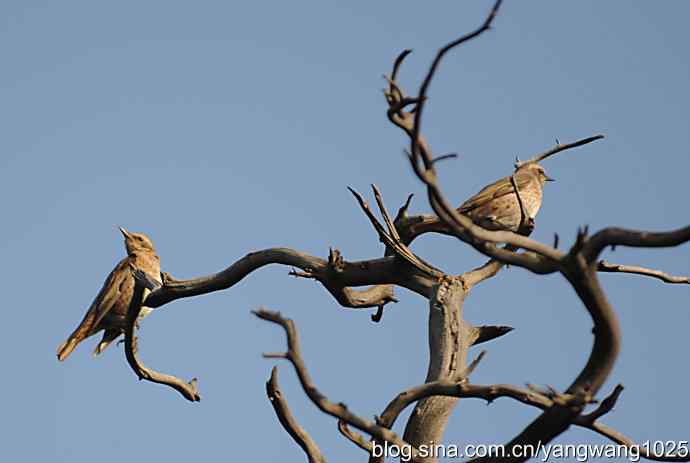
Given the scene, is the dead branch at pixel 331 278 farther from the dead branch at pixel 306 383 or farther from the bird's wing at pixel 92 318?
the bird's wing at pixel 92 318

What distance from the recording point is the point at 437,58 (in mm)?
4375

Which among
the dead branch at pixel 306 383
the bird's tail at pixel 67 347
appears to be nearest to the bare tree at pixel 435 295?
the dead branch at pixel 306 383

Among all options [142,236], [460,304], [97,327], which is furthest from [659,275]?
[142,236]

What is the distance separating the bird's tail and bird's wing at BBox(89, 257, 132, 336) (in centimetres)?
14

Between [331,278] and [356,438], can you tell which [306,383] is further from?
[331,278]

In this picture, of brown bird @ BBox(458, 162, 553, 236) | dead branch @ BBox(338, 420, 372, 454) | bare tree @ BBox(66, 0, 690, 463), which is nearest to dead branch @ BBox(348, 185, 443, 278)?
bare tree @ BBox(66, 0, 690, 463)

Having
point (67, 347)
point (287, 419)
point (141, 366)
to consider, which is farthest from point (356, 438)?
point (67, 347)

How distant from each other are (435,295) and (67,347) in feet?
12.9

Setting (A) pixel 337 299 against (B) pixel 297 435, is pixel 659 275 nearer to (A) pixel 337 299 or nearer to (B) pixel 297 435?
(A) pixel 337 299

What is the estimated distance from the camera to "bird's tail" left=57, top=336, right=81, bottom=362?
29.8 ft

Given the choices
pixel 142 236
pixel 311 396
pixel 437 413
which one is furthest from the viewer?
pixel 142 236

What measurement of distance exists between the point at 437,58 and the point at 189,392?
3.38 m

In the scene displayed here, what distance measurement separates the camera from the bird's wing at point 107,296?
30.4ft

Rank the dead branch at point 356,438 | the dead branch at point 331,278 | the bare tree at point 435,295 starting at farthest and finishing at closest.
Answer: the dead branch at point 331,278
the dead branch at point 356,438
the bare tree at point 435,295
